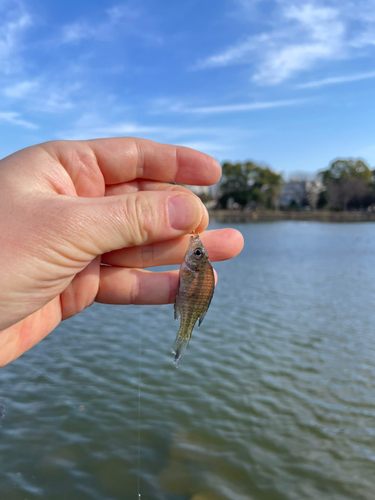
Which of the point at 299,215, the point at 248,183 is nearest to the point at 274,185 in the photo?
the point at 248,183

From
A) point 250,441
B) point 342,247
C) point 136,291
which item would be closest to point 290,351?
point 250,441

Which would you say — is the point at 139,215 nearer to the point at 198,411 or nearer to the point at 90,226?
the point at 90,226

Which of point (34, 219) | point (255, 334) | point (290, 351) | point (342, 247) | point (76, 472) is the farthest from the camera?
point (342, 247)

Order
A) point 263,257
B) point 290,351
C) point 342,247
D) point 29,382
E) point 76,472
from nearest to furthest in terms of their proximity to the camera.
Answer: point 76,472 < point 29,382 < point 290,351 < point 263,257 < point 342,247

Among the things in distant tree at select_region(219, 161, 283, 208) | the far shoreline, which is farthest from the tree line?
the far shoreline

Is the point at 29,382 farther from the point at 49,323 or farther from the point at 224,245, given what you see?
the point at 224,245

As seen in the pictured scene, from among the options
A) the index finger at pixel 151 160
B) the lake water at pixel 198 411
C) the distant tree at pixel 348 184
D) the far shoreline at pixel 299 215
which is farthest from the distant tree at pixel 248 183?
the index finger at pixel 151 160
